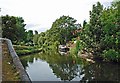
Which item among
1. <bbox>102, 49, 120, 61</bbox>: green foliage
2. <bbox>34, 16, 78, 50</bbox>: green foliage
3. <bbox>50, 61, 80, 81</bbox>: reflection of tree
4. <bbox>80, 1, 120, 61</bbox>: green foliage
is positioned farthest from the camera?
<bbox>34, 16, 78, 50</bbox>: green foliage

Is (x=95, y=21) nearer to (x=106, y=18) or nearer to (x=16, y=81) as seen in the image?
(x=106, y=18)

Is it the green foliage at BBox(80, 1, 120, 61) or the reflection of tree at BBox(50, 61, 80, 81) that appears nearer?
the reflection of tree at BBox(50, 61, 80, 81)

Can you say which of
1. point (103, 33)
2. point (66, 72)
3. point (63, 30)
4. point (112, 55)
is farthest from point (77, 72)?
point (63, 30)

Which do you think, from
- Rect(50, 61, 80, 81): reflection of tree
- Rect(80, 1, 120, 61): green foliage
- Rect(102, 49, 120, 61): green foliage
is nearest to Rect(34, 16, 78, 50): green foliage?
Rect(80, 1, 120, 61): green foliage

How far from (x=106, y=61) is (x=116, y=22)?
5.34 m

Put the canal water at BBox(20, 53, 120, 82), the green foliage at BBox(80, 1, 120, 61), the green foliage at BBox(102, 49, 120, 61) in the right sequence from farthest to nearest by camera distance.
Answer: the green foliage at BBox(80, 1, 120, 61)
the green foliage at BBox(102, 49, 120, 61)
the canal water at BBox(20, 53, 120, 82)

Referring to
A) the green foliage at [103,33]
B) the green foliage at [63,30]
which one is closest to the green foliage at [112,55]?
the green foliage at [103,33]

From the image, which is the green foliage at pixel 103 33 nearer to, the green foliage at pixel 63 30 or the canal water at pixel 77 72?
the canal water at pixel 77 72

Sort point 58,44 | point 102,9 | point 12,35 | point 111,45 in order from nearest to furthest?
point 111,45, point 102,9, point 12,35, point 58,44

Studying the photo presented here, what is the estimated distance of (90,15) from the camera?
40594 millimetres

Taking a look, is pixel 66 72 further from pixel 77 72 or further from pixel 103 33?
pixel 103 33

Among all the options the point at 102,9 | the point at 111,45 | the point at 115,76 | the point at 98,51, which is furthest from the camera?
the point at 102,9

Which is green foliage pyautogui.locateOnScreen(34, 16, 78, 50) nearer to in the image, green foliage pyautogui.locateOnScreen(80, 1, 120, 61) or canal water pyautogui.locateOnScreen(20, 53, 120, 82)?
green foliage pyautogui.locateOnScreen(80, 1, 120, 61)

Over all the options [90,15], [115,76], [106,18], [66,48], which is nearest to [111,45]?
[106,18]
